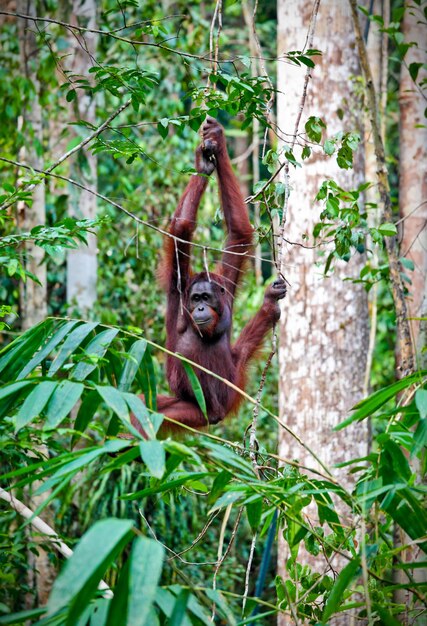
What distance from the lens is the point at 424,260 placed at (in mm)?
5590

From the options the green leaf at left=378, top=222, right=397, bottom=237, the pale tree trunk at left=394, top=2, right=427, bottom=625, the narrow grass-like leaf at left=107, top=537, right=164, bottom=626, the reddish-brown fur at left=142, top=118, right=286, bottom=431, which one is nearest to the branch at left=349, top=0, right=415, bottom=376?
the green leaf at left=378, top=222, right=397, bottom=237

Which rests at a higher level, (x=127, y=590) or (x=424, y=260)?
(x=424, y=260)

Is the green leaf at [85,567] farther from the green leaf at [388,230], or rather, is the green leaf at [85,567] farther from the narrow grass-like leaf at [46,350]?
the green leaf at [388,230]

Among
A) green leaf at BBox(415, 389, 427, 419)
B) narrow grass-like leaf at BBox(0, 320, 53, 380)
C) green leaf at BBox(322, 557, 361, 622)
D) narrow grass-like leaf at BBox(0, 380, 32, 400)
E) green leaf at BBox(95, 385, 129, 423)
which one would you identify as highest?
narrow grass-like leaf at BBox(0, 320, 53, 380)

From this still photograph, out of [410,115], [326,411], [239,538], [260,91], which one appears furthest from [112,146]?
[239,538]

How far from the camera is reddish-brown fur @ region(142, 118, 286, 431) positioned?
12.7 ft

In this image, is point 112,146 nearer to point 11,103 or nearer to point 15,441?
point 15,441

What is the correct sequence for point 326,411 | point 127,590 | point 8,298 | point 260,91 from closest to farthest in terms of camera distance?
point 127,590 < point 260,91 < point 326,411 < point 8,298

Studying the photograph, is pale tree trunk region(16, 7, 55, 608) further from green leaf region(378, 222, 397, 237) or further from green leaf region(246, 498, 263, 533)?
green leaf region(246, 498, 263, 533)

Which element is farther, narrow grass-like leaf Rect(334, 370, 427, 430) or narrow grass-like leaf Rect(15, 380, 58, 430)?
narrow grass-like leaf Rect(334, 370, 427, 430)

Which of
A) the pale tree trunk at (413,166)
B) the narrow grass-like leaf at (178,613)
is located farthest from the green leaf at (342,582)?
the pale tree trunk at (413,166)

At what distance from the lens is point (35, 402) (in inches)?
68.2

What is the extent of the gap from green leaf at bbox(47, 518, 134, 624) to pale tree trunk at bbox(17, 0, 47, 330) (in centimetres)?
420

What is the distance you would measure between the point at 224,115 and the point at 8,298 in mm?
5862
